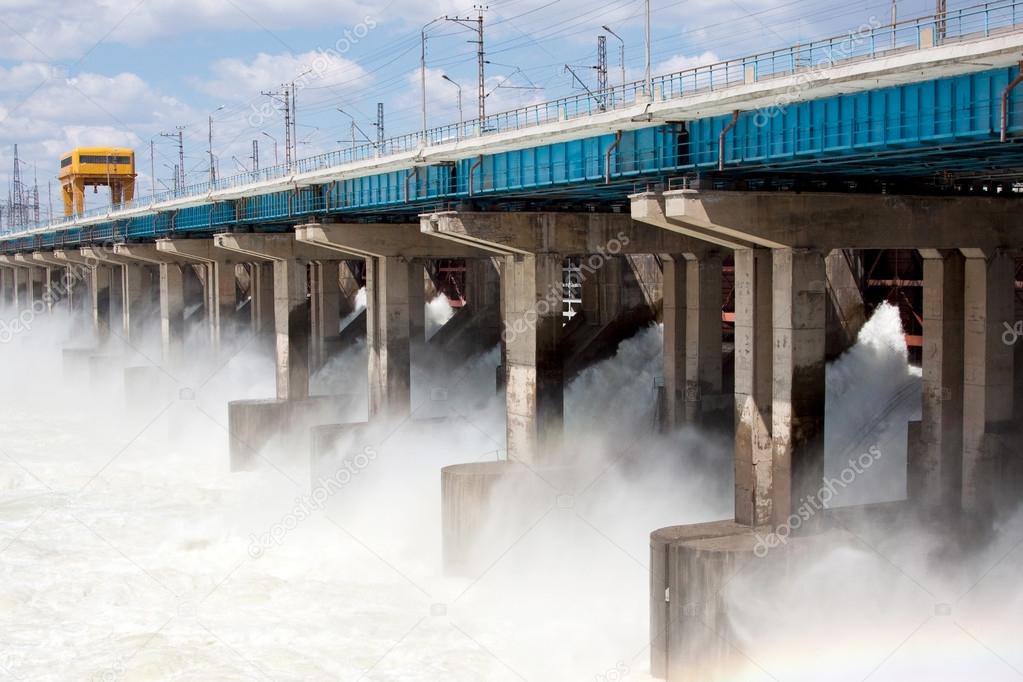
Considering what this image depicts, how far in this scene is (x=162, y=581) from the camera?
31.1 meters

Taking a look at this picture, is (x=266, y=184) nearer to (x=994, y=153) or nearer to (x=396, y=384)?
(x=396, y=384)

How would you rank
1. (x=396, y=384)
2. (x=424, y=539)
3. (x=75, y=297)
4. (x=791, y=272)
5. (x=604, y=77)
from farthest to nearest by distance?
1. (x=75, y=297)
2. (x=396, y=384)
3. (x=604, y=77)
4. (x=424, y=539)
5. (x=791, y=272)

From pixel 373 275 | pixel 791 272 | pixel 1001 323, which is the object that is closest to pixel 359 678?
pixel 791 272

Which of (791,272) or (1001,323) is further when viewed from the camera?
(1001,323)

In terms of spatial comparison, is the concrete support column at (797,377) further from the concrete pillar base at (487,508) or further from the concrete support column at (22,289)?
the concrete support column at (22,289)

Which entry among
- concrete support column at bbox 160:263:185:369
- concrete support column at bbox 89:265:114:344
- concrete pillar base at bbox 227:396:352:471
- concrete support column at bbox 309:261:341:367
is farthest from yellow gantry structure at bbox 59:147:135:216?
concrete pillar base at bbox 227:396:352:471

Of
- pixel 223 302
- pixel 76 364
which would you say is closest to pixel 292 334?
pixel 223 302

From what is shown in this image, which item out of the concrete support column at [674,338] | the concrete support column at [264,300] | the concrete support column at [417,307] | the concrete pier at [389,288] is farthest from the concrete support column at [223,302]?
the concrete support column at [674,338]

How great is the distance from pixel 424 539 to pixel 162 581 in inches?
277

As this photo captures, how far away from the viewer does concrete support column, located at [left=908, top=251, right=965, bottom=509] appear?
26875 mm

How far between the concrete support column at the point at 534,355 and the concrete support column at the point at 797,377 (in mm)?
8457

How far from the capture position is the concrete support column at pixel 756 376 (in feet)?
80.5

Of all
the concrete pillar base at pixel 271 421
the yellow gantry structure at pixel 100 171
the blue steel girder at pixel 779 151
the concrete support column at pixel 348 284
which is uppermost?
the yellow gantry structure at pixel 100 171

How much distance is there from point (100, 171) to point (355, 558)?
256ft
